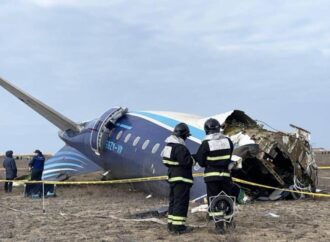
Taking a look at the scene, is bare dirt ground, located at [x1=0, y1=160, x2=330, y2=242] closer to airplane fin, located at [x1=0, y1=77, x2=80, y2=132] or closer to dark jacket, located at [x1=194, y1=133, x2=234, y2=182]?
dark jacket, located at [x1=194, y1=133, x2=234, y2=182]

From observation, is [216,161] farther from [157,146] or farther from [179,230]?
[157,146]

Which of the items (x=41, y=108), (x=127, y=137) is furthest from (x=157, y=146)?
(x=41, y=108)

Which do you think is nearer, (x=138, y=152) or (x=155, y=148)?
(x=155, y=148)

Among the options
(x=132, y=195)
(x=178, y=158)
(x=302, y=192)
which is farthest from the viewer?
(x=132, y=195)

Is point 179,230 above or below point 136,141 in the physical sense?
below

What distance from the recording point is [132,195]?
60.0 ft

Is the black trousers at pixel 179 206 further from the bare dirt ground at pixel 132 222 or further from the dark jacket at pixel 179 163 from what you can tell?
the bare dirt ground at pixel 132 222

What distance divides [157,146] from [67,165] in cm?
735

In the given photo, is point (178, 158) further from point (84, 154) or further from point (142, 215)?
point (84, 154)

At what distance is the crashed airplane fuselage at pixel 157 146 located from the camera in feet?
50.6

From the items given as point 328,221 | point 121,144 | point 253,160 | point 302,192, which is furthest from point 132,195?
point 328,221

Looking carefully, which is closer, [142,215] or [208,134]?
[208,134]

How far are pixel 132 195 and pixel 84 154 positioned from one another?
405 cm

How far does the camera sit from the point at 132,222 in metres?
11.0
